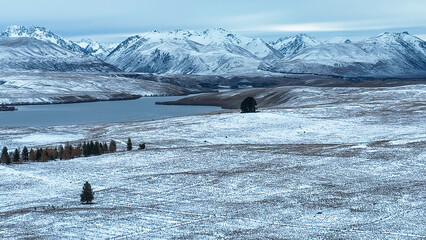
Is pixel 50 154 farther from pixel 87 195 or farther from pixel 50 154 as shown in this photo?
pixel 87 195

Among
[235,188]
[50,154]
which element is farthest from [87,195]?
[50,154]

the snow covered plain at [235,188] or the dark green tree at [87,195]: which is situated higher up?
the dark green tree at [87,195]

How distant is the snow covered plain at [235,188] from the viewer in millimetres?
31166

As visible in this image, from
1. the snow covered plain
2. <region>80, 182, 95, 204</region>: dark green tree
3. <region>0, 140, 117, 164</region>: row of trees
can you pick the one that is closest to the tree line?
<region>0, 140, 117, 164</region>: row of trees

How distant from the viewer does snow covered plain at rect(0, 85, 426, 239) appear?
3117 cm

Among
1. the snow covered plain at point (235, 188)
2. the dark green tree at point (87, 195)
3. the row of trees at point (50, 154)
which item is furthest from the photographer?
the row of trees at point (50, 154)

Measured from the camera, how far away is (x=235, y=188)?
42.1 meters

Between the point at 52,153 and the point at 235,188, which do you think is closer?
the point at 235,188

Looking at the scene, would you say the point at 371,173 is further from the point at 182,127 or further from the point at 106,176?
the point at 182,127

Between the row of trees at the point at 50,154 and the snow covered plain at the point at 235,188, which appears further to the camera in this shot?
the row of trees at the point at 50,154

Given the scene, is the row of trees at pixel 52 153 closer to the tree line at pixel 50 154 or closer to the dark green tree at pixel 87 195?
the tree line at pixel 50 154

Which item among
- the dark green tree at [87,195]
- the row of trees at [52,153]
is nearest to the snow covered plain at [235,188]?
the dark green tree at [87,195]

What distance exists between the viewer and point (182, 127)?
3438 inches

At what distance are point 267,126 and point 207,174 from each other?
1490 inches
